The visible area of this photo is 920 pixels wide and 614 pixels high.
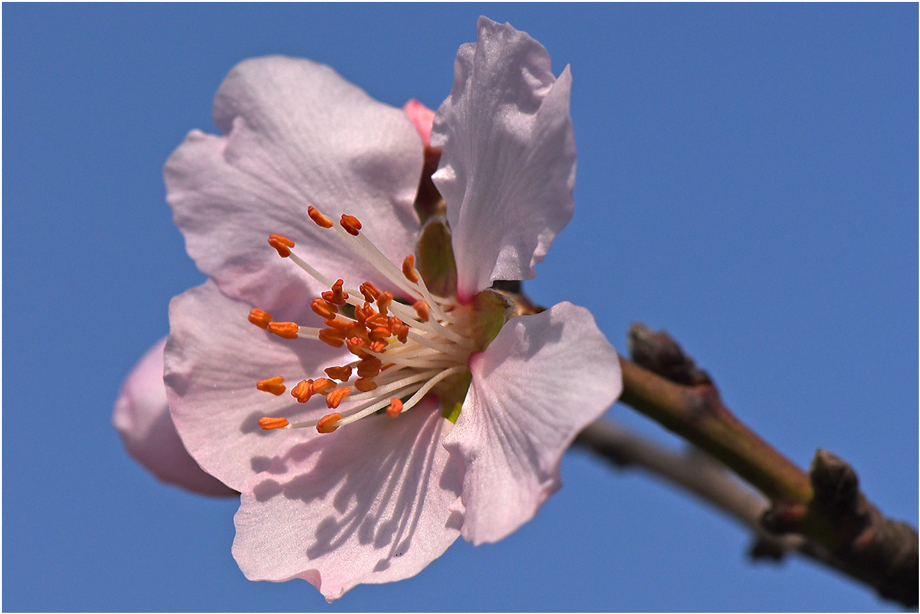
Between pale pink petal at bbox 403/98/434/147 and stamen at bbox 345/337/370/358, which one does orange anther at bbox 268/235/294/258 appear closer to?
stamen at bbox 345/337/370/358

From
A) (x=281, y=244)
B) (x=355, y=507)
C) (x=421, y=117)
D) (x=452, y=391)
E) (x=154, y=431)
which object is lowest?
(x=154, y=431)

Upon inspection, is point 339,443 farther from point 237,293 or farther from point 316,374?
point 237,293

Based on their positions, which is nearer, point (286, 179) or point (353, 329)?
point (353, 329)

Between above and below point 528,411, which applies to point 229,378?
below

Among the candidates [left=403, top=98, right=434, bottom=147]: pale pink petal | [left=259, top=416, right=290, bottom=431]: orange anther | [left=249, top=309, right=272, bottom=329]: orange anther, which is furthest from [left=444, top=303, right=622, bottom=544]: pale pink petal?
[left=403, top=98, right=434, bottom=147]: pale pink petal

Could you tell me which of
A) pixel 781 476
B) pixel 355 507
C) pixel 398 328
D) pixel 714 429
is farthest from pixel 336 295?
pixel 781 476

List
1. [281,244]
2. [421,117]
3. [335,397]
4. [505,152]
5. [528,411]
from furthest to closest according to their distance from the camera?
[421,117] < [281,244] < [335,397] < [505,152] < [528,411]

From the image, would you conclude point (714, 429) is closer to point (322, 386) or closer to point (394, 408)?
point (394, 408)
